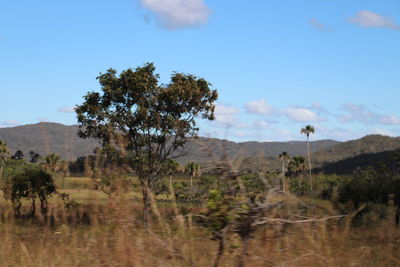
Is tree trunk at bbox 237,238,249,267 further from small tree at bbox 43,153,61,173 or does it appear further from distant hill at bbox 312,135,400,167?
distant hill at bbox 312,135,400,167

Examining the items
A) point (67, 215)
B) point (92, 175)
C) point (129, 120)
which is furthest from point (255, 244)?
point (129, 120)

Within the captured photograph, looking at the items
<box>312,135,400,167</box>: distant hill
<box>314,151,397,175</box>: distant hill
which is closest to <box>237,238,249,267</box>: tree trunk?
<box>314,151,397,175</box>: distant hill

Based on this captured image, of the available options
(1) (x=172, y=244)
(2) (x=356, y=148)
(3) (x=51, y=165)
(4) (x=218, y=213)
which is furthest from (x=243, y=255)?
(2) (x=356, y=148)

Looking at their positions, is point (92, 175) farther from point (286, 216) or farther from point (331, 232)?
point (331, 232)

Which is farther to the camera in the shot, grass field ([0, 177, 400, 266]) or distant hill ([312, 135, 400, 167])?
distant hill ([312, 135, 400, 167])

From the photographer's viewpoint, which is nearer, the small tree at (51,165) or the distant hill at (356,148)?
the small tree at (51,165)

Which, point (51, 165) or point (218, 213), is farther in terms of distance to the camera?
point (51, 165)

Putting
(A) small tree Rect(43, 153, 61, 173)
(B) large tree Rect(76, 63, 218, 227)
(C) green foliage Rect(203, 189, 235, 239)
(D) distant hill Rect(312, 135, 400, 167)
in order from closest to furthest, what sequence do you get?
(C) green foliage Rect(203, 189, 235, 239) < (A) small tree Rect(43, 153, 61, 173) < (B) large tree Rect(76, 63, 218, 227) < (D) distant hill Rect(312, 135, 400, 167)

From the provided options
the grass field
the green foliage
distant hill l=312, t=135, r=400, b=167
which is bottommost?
the grass field

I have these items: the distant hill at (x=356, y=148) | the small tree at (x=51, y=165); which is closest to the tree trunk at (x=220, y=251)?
the small tree at (x=51, y=165)

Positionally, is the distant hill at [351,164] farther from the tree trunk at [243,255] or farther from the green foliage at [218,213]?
the tree trunk at [243,255]

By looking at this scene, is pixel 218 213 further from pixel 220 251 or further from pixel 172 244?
pixel 172 244

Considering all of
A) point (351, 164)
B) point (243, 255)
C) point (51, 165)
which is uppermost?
point (351, 164)

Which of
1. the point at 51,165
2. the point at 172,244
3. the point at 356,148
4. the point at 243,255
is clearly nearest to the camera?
the point at 243,255
